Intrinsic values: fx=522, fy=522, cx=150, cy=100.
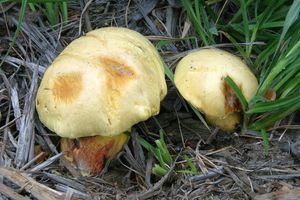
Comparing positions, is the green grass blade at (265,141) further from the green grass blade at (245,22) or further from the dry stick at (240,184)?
the green grass blade at (245,22)

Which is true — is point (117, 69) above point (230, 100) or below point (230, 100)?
above

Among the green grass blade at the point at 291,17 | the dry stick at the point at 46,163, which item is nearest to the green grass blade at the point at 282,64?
the green grass blade at the point at 291,17

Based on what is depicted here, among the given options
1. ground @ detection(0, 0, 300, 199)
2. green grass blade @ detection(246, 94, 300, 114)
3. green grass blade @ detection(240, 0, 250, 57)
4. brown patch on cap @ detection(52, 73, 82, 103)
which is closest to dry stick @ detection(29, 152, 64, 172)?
ground @ detection(0, 0, 300, 199)

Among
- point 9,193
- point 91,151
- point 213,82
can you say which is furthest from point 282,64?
point 9,193

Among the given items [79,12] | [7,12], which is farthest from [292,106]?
[7,12]

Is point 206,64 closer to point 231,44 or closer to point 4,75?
point 231,44

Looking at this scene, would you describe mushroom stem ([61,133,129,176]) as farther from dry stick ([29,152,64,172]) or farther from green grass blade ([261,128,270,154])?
green grass blade ([261,128,270,154])

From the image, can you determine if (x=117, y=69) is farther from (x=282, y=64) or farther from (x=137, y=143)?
(x=282, y=64)
